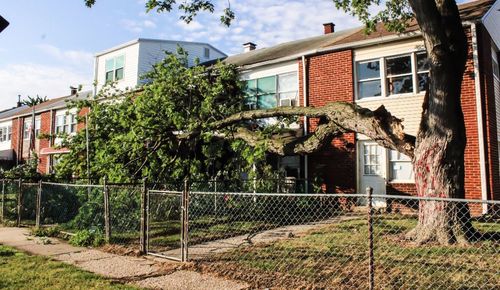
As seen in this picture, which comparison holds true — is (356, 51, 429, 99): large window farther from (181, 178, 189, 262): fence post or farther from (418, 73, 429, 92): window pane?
(181, 178, 189, 262): fence post

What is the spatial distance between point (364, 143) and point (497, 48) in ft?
20.6

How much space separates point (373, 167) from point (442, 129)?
6.37 meters

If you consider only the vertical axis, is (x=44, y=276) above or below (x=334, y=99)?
below

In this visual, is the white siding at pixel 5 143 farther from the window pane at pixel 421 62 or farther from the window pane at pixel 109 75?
the window pane at pixel 421 62

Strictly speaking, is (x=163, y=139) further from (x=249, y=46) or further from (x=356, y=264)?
(x=249, y=46)

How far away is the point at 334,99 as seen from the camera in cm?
1540

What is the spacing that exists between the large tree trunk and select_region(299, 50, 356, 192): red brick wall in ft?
20.4

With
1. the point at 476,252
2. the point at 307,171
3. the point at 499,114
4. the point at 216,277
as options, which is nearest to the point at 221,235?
the point at 216,277

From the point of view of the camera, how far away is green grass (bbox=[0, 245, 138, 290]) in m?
5.80

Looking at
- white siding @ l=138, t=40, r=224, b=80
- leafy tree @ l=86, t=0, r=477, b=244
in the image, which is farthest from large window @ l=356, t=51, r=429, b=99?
white siding @ l=138, t=40, r=224, b=80

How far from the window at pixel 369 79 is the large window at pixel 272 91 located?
2568 mm

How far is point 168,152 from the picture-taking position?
13773 millimetres

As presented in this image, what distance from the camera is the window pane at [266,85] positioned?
56.4 feet

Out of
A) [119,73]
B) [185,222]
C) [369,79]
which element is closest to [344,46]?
[369,79]
